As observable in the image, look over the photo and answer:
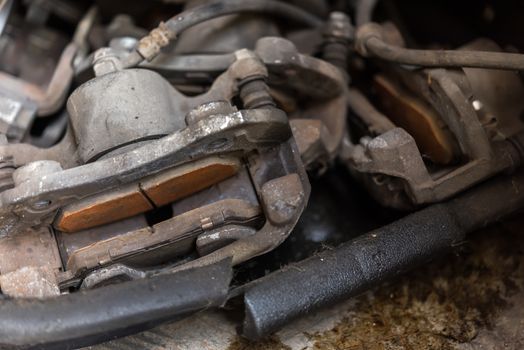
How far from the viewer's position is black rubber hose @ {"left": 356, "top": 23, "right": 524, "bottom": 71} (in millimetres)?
990

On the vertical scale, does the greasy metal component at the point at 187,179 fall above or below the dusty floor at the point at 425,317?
above

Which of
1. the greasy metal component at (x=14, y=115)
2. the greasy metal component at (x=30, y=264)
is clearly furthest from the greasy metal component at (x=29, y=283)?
the greasy metal component at (x=14, y=115)

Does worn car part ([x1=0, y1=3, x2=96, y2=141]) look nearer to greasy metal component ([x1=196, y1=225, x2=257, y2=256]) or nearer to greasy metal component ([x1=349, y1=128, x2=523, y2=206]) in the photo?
greasy metal component ([x1=196, y1=225, x2=257, y2=256])

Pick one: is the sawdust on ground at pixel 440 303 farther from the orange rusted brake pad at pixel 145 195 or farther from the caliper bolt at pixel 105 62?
the caliper bolt at pixel 105 62

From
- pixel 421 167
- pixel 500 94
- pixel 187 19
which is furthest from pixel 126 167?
pixel 500 94

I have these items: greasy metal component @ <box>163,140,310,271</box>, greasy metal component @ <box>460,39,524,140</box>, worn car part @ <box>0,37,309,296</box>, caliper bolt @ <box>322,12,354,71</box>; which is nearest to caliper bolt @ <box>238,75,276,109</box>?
worn car part @ <box>0,37,309,296</box>

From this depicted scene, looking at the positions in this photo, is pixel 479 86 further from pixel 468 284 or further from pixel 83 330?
pixel 83 330

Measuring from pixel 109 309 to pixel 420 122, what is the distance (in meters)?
0.56

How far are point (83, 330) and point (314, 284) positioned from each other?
0.30 metres

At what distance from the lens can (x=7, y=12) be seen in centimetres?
115

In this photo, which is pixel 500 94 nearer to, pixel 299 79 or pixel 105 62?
pixel 299 79

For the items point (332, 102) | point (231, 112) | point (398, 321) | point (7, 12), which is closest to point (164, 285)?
point (231, 112)

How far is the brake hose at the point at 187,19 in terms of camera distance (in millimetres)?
1040

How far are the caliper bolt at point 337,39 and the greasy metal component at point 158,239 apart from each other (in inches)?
13.3
